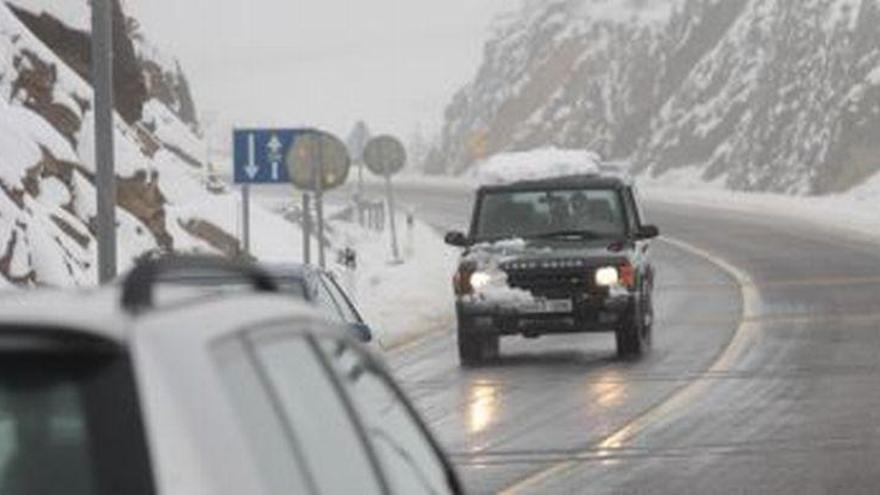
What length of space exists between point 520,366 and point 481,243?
1.45 meters

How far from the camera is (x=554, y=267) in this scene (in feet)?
75.5

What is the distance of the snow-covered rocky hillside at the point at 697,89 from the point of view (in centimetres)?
7556

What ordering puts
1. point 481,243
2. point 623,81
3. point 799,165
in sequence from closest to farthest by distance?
point 481,243
point 799,165
point 623,81

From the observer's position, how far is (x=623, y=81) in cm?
9450

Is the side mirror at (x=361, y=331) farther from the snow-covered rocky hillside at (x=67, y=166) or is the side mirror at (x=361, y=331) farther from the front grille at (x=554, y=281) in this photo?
the front grille at (x=554, y=281)

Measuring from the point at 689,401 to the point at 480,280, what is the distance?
5135 mm

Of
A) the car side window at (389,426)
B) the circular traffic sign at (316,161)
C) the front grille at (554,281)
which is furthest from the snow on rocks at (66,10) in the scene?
the car side window at (389,426)

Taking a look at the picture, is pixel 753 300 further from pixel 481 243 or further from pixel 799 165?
pixel 799 165

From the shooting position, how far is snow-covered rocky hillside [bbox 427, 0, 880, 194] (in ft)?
248

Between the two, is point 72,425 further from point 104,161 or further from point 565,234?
point 565,234

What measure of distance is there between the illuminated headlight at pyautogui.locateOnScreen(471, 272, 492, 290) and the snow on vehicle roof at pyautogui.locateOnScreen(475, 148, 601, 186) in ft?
4.33

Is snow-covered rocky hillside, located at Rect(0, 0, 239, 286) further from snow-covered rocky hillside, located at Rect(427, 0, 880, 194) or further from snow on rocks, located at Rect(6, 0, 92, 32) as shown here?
snow-covered rocky hillside, located at Rect(427, 0, 880, 194)

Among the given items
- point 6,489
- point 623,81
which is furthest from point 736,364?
point 623,81

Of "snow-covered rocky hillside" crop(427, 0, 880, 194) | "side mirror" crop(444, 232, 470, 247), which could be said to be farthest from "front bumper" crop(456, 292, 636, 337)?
"snow-covered rocky hillside" crop(427, 0, 880, 194)
